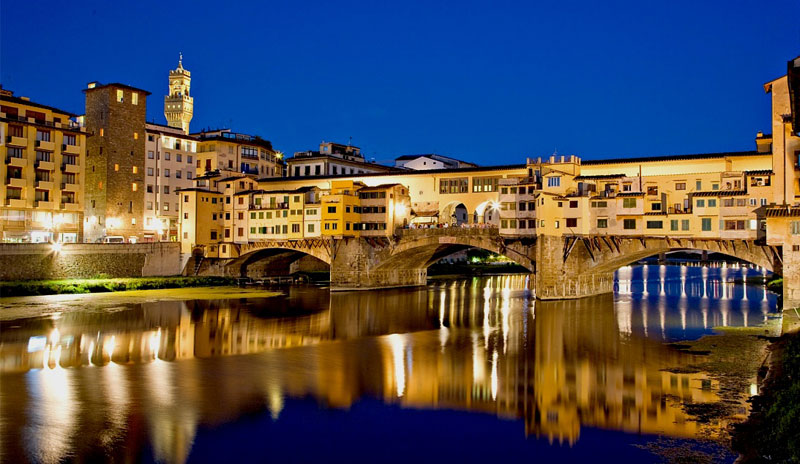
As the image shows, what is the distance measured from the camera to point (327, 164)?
78.3 m

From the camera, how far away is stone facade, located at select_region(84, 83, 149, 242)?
Result: 64688mm

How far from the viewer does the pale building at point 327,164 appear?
78.5 meters

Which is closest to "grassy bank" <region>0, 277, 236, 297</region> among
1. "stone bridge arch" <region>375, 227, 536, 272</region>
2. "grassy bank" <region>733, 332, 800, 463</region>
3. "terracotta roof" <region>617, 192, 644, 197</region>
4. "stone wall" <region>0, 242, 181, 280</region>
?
"stone wall" <region>0, 242, 181, 280</region>

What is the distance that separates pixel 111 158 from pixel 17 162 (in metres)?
8.77

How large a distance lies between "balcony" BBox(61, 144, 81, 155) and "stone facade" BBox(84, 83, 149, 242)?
6.07 feet

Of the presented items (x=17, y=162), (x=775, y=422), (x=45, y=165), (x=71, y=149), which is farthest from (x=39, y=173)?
(x=775, y=422)

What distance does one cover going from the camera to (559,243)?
1902 inches

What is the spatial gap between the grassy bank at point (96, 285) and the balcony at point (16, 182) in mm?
11182

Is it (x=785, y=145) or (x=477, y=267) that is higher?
(x=785, y=145)

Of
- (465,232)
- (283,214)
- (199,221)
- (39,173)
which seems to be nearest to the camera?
(465,232)

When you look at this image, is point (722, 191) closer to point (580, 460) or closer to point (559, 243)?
point (559, 243)

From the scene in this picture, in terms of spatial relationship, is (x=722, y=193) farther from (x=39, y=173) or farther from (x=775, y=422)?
(x=39, y=173)

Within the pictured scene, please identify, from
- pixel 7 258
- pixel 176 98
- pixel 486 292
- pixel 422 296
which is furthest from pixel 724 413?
pixel 176 98

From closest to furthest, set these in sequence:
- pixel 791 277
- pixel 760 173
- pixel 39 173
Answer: pixel 791 277, pixel 760 173, pixel 39 173
